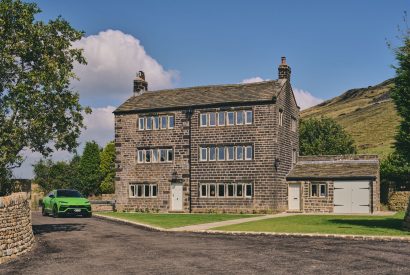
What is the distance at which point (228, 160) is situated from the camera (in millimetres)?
41562

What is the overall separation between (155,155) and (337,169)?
1457cm

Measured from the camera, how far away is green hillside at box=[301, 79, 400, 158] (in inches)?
4044

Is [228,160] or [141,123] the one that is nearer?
[228,160]

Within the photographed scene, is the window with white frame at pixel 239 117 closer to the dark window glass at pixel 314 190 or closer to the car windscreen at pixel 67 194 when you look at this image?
the dark window glass at pixel 314 190

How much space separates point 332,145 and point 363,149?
38.4m

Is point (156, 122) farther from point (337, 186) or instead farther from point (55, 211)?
point (337, 186)

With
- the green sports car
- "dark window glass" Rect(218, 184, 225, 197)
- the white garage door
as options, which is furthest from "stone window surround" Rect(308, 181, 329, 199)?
the green sports car

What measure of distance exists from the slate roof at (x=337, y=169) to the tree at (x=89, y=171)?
34949mm

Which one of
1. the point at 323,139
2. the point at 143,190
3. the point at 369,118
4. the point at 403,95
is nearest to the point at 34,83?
the point at 403,95

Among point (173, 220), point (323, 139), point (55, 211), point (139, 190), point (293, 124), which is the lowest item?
point (173, 220)

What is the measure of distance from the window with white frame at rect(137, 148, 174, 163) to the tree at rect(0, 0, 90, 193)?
2003 centimetres

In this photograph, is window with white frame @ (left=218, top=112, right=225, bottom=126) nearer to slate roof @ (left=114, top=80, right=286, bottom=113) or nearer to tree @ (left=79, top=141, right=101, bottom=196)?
slate roof @ (left=114, top=80, right=286, bottom=113)

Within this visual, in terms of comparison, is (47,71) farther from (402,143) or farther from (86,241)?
(402,143)

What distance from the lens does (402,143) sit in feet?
81.6
